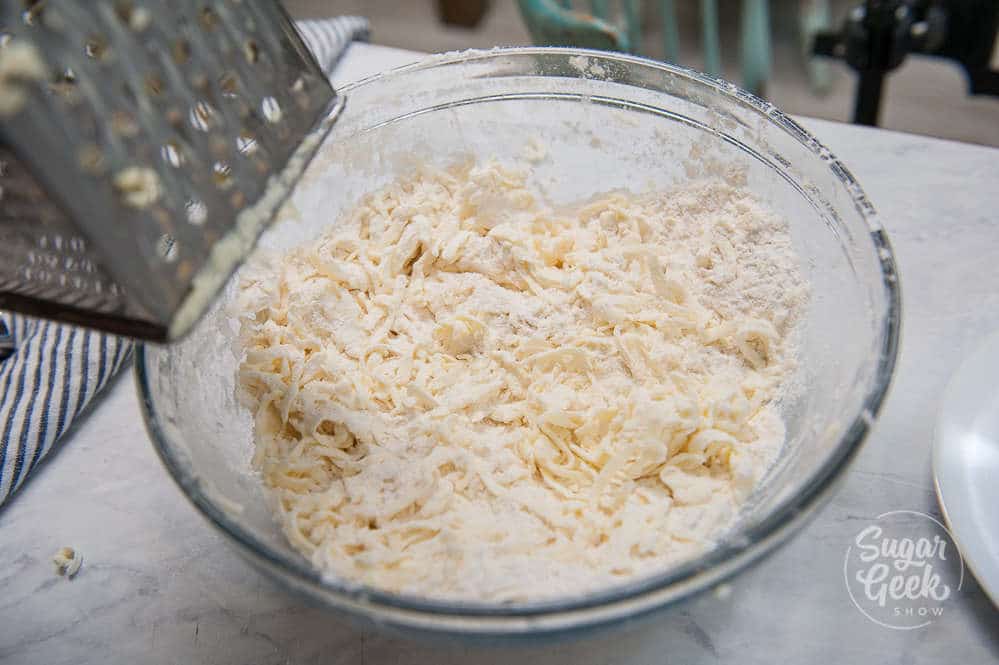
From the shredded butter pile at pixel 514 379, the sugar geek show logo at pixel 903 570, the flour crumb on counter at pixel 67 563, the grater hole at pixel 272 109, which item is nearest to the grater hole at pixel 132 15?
the grater hole at pixel 272 109

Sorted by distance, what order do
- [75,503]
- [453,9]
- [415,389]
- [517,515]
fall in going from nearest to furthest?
[517,515] < [415,389] < [75,503] < [453,9]

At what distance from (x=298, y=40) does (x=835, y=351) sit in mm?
868

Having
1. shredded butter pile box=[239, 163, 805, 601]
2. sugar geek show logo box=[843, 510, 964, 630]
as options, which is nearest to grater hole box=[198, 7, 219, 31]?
shredded butter pile box=[239, 163, 805, 601]

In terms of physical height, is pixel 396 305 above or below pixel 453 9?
above

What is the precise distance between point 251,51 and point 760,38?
6.43 feet

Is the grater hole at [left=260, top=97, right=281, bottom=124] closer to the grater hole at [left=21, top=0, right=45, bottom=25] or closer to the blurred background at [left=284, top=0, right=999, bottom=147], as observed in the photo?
the grater hole at [left=21, top=0, right=45, bottom=25]

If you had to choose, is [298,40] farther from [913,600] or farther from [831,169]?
[913,600]

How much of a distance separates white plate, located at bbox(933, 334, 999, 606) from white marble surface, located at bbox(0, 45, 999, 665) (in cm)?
9

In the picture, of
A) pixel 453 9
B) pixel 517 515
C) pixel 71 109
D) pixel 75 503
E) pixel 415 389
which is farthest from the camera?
pixel 453 9

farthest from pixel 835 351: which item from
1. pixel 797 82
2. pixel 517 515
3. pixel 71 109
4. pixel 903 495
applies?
pixel 797 82

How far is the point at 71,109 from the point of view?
74 centimetres

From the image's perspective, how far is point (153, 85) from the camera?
833 mm

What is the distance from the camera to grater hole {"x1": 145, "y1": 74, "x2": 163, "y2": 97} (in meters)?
0.81

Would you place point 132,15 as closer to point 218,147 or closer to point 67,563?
point 218,147
